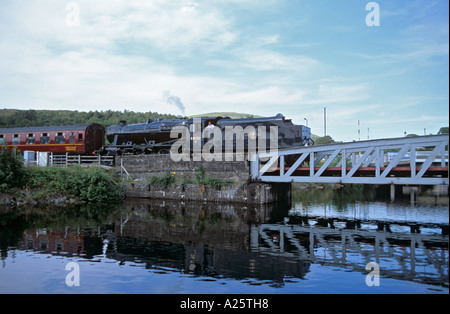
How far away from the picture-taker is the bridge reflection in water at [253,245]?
11.1m

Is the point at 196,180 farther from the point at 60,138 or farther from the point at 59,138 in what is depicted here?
the point at 59,138

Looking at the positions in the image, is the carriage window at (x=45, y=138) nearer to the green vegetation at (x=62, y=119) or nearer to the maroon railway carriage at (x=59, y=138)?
the maroon railway carriage at (x=59, y=138)

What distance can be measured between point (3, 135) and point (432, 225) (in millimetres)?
40695

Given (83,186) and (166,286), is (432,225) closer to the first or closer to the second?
(166,286)

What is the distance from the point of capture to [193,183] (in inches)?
1110

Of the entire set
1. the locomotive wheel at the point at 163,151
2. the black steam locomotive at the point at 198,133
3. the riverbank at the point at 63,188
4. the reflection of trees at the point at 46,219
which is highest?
the black steam locomotive at the point at 198,133

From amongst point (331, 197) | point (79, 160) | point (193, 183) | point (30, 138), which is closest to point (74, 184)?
point (79, 160)

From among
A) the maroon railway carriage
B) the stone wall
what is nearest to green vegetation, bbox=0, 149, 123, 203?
the stone wall

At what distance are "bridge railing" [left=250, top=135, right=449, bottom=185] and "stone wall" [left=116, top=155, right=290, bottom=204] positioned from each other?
1144 millimetres

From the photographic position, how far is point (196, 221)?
19.7m

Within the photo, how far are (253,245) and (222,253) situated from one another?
5.95 feet

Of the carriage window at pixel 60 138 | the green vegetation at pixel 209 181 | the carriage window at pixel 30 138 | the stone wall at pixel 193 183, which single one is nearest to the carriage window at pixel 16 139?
the carriage window at pixel 30 138

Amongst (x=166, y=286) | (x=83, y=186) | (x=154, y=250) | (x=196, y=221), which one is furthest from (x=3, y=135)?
(x=166, y=286)

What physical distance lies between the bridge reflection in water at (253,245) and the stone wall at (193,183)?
16.6ft
